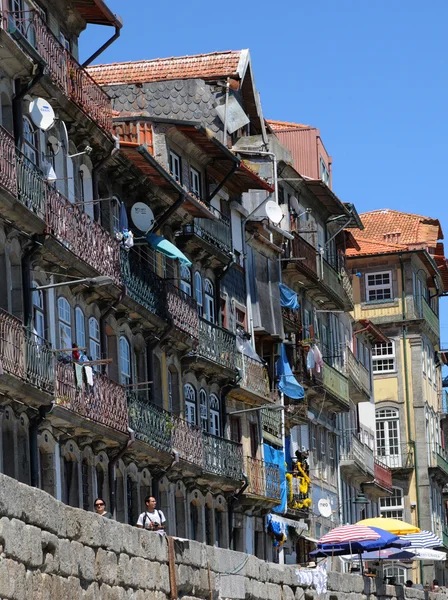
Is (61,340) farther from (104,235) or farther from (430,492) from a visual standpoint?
(430,492)

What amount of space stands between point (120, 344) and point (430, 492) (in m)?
41.8

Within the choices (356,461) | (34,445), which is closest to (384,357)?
(356,461)

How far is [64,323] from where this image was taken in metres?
34.9

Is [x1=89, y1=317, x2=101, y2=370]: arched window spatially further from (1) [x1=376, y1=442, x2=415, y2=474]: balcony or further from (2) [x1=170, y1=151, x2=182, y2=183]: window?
(1) [x1=376, y1=442, x2=415, y2=474]: balcony

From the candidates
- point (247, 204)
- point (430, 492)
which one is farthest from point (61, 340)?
point (430, 492)

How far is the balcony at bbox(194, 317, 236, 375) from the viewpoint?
43.9 m

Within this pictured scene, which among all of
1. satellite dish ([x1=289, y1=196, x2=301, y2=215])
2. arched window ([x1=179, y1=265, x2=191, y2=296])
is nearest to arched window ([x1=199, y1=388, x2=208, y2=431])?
arched window ([x1=179, y1=265, x2=191, y2=296])

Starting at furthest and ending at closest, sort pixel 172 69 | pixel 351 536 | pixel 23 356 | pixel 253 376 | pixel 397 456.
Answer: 1. pixel 397 456
2. pixel 172 69
3. pixel 253 376
4. pixel 351 536
5. pixel 23 356

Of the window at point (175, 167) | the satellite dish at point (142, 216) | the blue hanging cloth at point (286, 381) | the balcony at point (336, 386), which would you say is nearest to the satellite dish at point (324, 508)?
the balcony at point (336, 386)

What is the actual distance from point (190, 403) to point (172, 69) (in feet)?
35.0

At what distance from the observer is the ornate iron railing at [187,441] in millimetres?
40344

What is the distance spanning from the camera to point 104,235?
118 feet

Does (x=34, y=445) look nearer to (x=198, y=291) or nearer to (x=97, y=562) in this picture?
(x=97, y=562)

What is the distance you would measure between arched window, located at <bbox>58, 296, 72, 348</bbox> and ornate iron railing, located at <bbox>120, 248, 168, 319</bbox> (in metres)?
2.63
